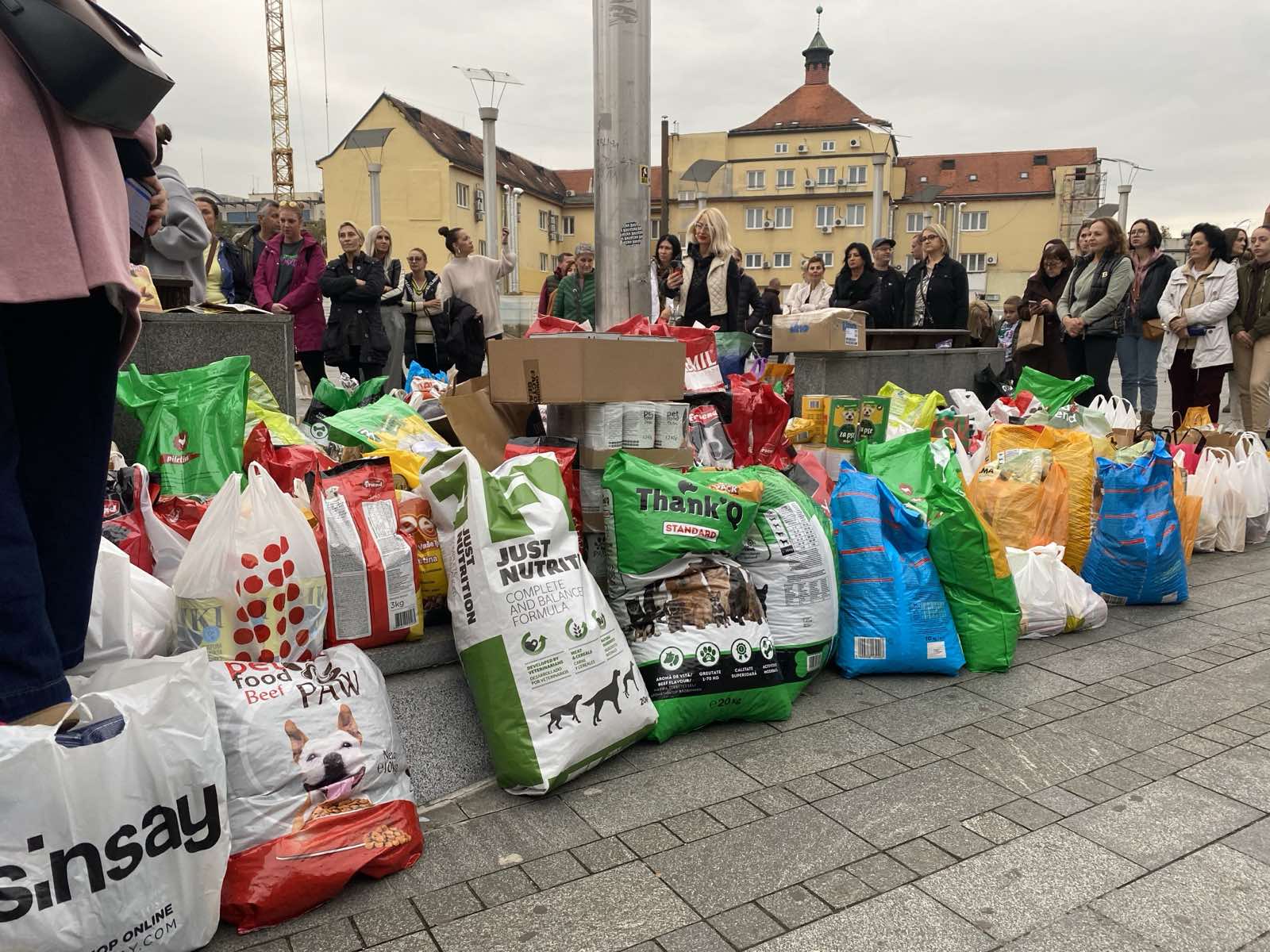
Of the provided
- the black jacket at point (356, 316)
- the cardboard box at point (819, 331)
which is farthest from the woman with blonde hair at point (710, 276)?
the black jacket at point (356, 316)

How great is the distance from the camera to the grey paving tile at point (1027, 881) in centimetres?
201

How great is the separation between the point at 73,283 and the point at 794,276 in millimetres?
65041

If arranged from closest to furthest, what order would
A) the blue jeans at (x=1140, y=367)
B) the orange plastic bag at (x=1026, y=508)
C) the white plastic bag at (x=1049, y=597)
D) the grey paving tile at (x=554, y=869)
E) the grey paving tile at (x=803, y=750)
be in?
1. the grey paving tile at (x=554, y=869)
2. the grey paving tile at (x=803, y=750)
3. the white plastic bag at (x=1049, y=597)
4. the orange plastic bag at (x=1026, y=508)
5. the blue jeans at (x=1140, y=367)

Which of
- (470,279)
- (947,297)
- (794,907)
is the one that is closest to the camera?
(794,907)

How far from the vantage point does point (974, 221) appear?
222 ft

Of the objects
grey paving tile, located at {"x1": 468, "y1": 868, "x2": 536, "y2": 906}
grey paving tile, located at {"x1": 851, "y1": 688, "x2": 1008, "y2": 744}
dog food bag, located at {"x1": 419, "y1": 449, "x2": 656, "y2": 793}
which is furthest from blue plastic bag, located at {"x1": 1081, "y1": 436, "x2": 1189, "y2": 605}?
grey paving tile, located at {"x1": 468, "y1": 868, "x2": 536, "y2": 906}

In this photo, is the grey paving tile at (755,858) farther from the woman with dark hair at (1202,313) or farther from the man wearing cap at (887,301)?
the man wearing cap at (887,301)

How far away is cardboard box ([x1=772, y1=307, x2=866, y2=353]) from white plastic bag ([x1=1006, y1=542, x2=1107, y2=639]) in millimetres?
2348

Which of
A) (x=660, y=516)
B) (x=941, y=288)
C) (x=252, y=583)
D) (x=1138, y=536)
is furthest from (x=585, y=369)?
(x=941, y=288)

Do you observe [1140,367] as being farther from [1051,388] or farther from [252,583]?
[252,583]

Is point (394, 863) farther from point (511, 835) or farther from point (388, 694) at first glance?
point (388, 694)

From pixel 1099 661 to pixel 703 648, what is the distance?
1.70m

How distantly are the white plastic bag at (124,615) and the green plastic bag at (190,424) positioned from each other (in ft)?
3.18

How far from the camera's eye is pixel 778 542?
323 centimetres
